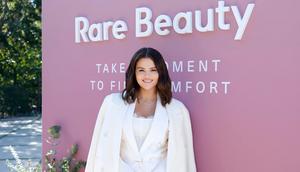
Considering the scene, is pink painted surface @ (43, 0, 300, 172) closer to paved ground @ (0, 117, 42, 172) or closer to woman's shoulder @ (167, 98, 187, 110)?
woman's shoulder @ (167, 98, 187, 110)

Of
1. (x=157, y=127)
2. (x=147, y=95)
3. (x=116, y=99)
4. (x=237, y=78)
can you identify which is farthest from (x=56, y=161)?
(x=237, y=78)

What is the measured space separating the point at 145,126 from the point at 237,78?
759 millimetres

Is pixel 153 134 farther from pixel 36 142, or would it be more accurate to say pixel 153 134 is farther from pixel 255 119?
pixel 36 142

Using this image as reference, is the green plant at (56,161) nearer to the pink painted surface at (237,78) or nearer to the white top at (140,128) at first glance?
the pink painted surface at (237,78)

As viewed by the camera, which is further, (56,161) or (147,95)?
(56,161)

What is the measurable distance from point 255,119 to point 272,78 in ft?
1.02

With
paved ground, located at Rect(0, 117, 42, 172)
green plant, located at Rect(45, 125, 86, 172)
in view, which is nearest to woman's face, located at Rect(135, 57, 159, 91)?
green plant, located at Rect(45, 125, 86, 172)

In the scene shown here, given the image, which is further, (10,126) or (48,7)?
(10,126)

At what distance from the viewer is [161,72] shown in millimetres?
3115

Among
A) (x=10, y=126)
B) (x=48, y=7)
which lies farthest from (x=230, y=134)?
(x=10, y=126)

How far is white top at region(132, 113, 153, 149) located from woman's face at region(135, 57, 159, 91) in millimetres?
224

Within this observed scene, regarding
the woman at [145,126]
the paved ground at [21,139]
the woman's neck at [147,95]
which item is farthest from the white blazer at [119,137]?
the paved ground at [21,139]

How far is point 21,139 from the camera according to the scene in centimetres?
1069

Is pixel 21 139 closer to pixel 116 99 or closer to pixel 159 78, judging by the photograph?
pixel 116 99
